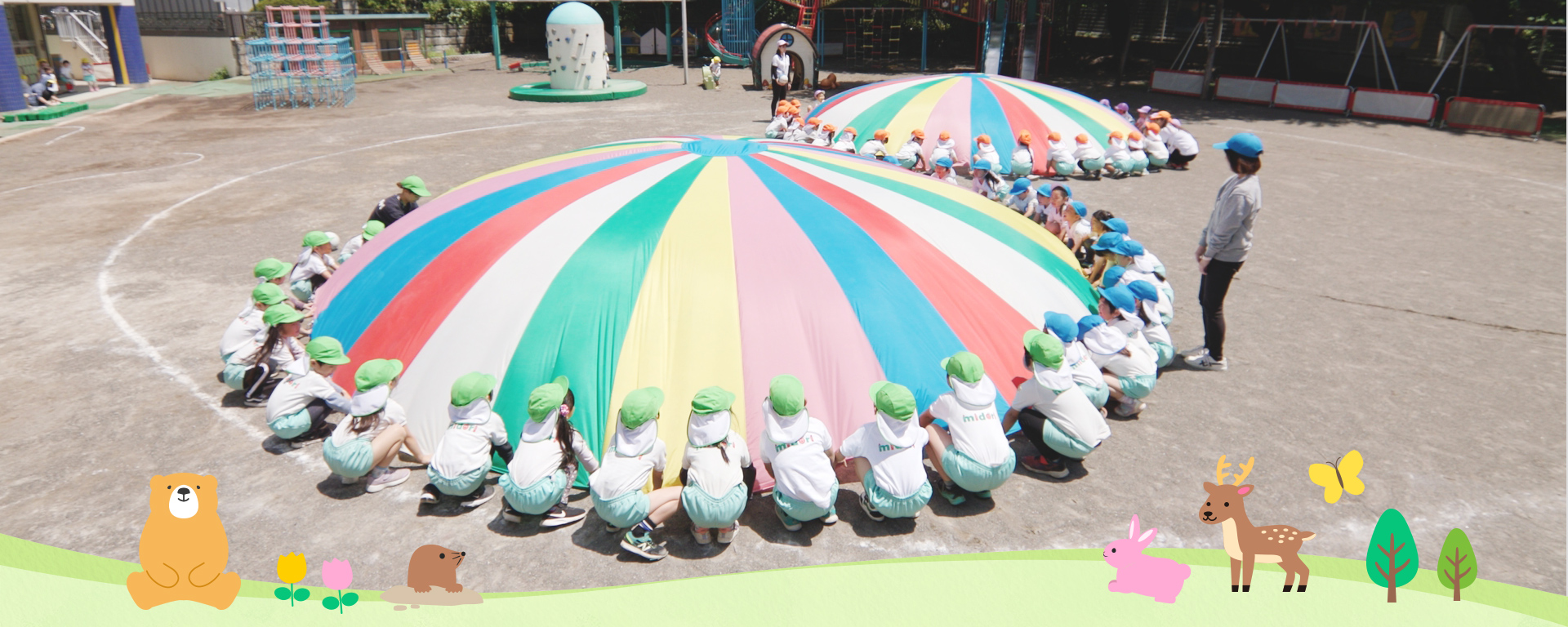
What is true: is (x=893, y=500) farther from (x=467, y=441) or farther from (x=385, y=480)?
(x=385, y=480)

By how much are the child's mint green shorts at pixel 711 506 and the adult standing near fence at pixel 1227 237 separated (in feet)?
15.3

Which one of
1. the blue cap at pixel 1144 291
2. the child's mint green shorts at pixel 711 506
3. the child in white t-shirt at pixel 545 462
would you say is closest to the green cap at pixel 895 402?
the child's mint green shorts at pixel 711 506

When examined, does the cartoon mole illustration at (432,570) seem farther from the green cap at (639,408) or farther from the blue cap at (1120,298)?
the blue cap at (1120,298)

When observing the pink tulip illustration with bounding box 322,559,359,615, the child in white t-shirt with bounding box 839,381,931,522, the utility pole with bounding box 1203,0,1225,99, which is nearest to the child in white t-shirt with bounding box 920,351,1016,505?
the child in white t-shirt with bounding box 839,381,931,522

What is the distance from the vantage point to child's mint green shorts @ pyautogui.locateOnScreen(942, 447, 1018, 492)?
5.14 meters

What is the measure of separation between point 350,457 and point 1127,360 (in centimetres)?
538

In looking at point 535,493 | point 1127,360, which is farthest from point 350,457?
point 1127,360

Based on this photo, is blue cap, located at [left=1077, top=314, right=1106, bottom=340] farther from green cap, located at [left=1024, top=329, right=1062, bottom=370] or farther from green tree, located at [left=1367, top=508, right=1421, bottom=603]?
green tree, located at [left=1367, top=508, right=1421, bottom=603]

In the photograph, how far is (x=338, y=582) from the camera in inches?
174

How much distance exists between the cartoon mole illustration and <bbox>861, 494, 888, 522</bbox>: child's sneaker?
7.67 ft

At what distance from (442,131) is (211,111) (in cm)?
791

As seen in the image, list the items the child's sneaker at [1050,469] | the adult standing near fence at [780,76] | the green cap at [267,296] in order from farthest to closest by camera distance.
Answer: the adult standing near fence at [780,76] < the green cap at [267,296] < the child's sneaker at [1050,469]

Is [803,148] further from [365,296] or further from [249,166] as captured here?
[249,166]

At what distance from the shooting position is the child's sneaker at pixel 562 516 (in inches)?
200
